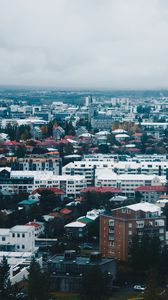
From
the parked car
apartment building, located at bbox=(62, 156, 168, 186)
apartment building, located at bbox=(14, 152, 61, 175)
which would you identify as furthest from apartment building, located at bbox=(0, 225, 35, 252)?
apartment building, located at bbox=(14, 152, 61, 175)

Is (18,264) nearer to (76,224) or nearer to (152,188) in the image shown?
(76,224)

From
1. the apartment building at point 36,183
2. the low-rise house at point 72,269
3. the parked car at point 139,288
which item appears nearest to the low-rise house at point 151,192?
the apartment building at point 36,183

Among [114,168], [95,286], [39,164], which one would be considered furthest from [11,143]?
[95,286]

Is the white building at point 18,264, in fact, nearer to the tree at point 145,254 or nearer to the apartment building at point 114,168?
the tree at point 145,254

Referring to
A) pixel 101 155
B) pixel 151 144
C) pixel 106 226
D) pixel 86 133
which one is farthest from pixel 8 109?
pixel 106 226

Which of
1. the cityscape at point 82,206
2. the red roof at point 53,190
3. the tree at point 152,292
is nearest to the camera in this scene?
the tree at point 152,292

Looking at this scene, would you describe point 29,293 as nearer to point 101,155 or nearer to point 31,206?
point 31,206
